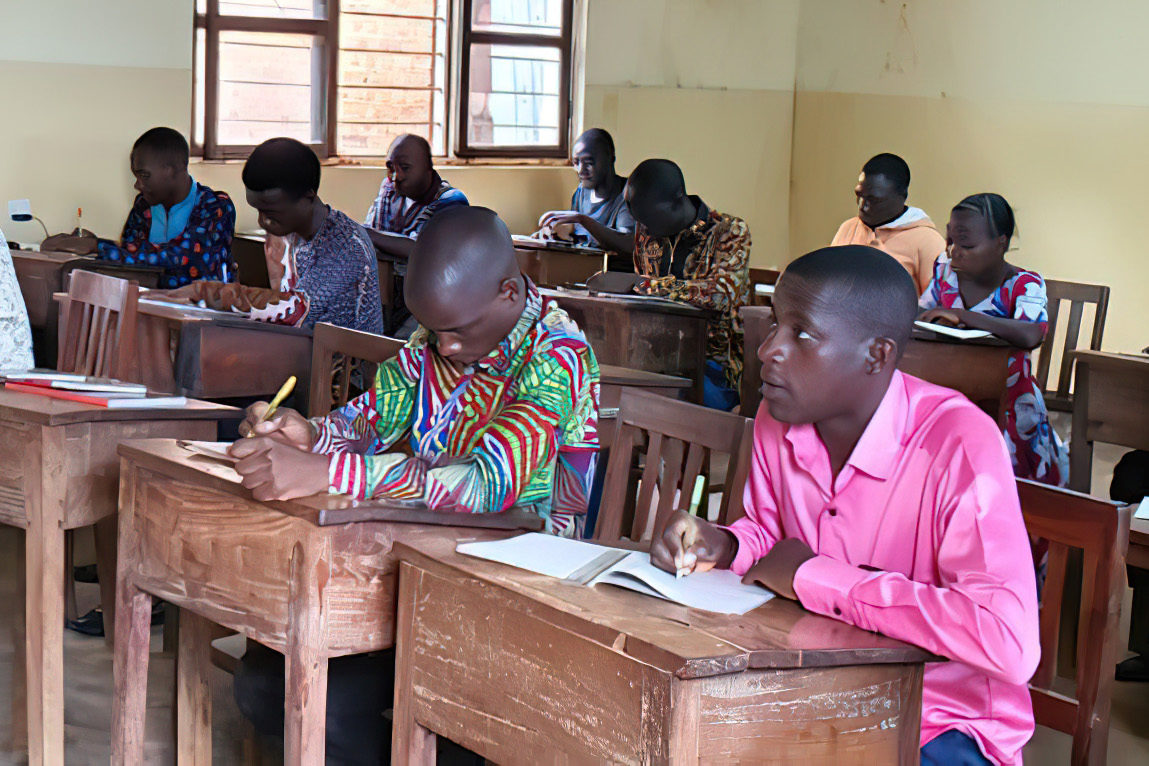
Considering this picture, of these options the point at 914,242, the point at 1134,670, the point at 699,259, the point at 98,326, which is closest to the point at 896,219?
the point at 914,242

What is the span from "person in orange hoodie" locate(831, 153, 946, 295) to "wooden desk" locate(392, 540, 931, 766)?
413cm

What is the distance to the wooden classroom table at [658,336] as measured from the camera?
4648 millimetres

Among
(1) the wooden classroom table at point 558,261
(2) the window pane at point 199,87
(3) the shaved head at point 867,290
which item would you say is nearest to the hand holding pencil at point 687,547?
(3) the shaved head at point 867,290

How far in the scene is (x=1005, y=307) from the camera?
414 cm

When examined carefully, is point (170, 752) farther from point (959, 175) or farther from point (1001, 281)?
point (959, 175)

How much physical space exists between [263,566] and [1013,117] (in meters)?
6.19

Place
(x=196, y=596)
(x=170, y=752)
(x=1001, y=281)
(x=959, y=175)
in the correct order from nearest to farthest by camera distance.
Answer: (x=196, y=596) < (x=170, y=752) < (x=1001, y=281) < (x=959, y=175)

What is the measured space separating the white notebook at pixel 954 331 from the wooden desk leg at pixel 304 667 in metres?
2.49

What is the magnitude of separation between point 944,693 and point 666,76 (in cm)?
708

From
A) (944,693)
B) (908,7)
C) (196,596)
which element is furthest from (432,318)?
(908,7)

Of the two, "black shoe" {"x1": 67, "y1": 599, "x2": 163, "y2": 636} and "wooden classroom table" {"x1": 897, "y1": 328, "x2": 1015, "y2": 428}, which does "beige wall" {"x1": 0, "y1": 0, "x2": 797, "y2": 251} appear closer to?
"black shoe" {"x1": 67, "y1": 599, "x2": 163, "y2": 636}

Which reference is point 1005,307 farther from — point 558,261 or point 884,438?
point 558,261

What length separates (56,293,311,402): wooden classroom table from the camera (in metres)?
3.80

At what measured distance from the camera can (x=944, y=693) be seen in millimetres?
1697
